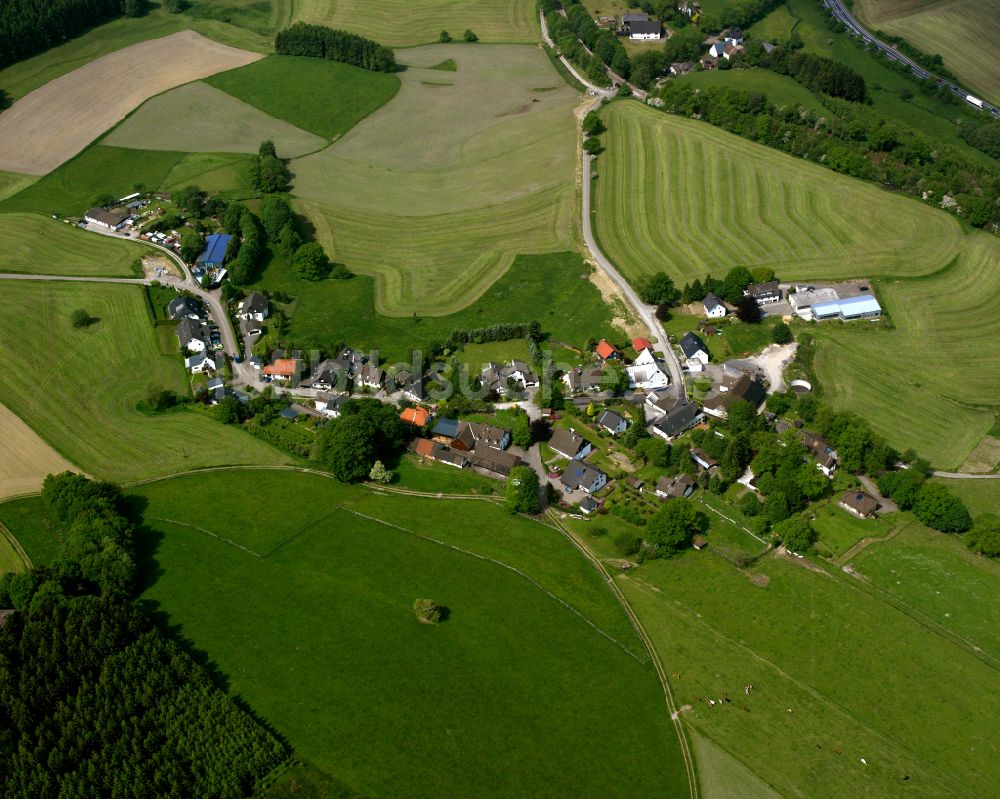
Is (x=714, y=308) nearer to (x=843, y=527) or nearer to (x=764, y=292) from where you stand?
(x=764, y=292)

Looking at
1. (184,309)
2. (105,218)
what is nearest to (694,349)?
(184,309)

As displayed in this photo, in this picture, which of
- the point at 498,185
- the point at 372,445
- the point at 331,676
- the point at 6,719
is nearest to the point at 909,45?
the point at 498,185

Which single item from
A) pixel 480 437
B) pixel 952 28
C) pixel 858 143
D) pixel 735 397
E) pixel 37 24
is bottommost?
pixel 480 437

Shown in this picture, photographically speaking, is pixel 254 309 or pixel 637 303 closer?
pixel 254 309

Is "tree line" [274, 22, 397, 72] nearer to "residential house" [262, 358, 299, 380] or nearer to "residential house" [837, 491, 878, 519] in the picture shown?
"residential house" [262, 358, 299, 380]

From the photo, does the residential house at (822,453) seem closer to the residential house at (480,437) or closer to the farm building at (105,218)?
the residential house at (480,437)

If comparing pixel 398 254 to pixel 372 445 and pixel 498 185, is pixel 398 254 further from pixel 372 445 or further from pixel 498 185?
pixel 372 445
